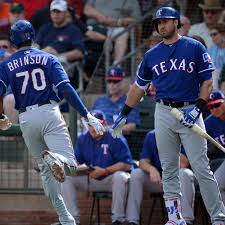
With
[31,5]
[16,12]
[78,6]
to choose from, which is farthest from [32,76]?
[31,5]

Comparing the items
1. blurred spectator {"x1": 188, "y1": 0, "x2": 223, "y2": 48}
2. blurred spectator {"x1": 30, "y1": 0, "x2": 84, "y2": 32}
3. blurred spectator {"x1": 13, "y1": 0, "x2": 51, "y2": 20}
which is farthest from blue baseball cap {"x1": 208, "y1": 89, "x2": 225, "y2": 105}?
blurred spectator {"x1": 13, "y1": 0, "x2": 51, "y2": 20}

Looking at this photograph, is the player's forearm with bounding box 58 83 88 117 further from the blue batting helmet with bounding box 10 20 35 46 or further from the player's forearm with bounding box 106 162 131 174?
the player's forearm with bounding box 106 162 131 174

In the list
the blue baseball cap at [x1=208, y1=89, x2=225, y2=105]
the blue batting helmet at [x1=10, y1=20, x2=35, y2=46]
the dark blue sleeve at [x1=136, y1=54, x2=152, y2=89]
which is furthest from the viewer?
the blue baseball cap at [x1=208, y1=89, x2=225, y2=105]

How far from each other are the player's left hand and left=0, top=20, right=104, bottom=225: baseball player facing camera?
3.27 ft

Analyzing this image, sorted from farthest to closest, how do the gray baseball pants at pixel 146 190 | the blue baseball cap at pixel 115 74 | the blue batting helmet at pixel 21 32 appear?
1. the blue baseball cap at pixel 115 74
2. the gray baseball pants at pixel 146 190
3. the blue batting helmet at pixel 21 32

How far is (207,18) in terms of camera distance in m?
13.5

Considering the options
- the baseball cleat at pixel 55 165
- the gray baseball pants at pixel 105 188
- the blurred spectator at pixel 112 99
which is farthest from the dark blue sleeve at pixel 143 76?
the blurred spectator at pixel 112 99

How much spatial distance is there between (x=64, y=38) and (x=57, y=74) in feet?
15.2

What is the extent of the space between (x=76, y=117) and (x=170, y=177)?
10.5 ft

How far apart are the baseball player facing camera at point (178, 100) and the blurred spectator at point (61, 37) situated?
462 cm

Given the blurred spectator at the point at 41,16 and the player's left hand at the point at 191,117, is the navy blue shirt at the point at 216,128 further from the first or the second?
the blurred spectator at the point at 41,16

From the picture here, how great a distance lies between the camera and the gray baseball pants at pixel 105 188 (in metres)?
11.3

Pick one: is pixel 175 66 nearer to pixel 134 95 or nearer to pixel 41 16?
pixel 134 95

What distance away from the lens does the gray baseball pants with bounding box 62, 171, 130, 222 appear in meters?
11.3
